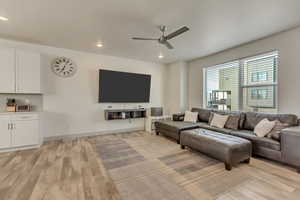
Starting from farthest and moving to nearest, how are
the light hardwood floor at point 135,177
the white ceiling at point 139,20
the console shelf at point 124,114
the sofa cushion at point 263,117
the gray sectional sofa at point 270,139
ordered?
the console shelf at point 124,114
the sofa cushion at point 263,117
the gray sectional sofa at point 270,139
the white ceiling at point 139,20
the light hardwood floor at point 135,177

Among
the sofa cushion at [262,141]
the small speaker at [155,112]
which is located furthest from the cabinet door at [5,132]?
the sofa cushion at [262,141]

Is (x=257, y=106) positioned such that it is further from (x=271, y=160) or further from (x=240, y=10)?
(x=240, y=10)

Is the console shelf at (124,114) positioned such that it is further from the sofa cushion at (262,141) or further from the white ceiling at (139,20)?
the sofa cushion at (262,141)

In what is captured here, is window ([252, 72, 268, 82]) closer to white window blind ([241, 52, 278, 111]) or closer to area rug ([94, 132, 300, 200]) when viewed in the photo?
white window blind ([241, 52, 278, 111])

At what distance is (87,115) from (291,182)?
15.8 ft

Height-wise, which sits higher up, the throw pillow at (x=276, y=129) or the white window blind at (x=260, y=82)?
the white window blind at (x=260, y=82)

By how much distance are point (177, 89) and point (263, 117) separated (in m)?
2.94

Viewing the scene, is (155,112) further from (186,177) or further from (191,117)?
(186,177)

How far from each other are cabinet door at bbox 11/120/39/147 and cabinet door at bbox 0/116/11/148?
0.27 feet

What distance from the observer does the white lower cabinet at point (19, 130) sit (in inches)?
125

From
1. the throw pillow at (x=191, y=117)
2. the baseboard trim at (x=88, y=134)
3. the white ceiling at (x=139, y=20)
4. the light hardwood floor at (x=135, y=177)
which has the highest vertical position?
the white ceiling at (x=139, y=20)

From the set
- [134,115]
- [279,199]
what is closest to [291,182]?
[279,199]

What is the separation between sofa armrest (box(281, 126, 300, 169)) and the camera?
2.28m

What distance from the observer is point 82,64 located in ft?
14.7
